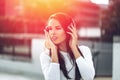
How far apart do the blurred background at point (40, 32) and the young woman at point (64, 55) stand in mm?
1300

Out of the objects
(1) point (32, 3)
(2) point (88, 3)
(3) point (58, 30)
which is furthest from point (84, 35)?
(3) point (58, 30)

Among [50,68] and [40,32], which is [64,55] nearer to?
[50,68]

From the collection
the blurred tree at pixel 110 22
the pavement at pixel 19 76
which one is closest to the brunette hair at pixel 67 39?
the blurred tree at pixel 110 22

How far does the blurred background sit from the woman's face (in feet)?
4.25

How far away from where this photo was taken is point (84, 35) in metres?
2.53

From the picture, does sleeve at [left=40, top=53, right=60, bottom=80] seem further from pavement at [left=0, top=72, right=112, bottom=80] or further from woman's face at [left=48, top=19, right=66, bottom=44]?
pavement at [left=0, top=72, right=112, bottom=80]

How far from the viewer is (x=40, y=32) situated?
2713 mm

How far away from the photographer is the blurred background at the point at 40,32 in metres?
2.54

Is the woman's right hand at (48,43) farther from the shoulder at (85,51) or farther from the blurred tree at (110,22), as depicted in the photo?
the blurred tree at (110,22)

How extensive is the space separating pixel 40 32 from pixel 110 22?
657 mm

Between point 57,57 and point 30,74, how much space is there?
1933 mm

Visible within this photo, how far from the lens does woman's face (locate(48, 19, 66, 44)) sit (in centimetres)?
112

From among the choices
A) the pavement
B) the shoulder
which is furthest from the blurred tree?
the shoulder

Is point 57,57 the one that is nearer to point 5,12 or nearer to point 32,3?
point 32,3
